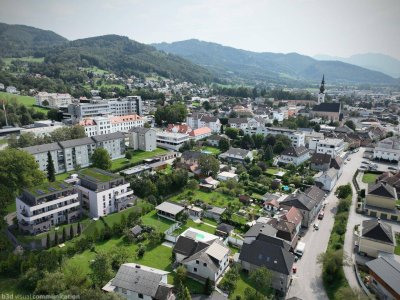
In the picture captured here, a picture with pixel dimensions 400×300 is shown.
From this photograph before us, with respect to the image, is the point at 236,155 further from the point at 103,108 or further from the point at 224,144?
the point at 103,108

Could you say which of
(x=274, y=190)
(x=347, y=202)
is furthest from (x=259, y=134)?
(x=347, y=202)

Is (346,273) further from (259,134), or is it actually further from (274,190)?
A: (259,134)

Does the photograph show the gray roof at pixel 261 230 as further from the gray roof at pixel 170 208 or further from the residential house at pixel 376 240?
the gray roof at pixel 170 208

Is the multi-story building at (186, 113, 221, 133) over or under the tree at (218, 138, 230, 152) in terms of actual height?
over

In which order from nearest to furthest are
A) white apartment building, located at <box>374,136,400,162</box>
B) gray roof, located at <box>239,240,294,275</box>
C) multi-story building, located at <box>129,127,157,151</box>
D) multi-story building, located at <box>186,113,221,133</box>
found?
gray roof, located at <box>239,240,294,275</box> < white apartment building, located at <box>374,136,400,162</box> < multi-story building, located at <box>129,127,157,151</box> < multi-story building, located at <box>186,113,221,133</box>

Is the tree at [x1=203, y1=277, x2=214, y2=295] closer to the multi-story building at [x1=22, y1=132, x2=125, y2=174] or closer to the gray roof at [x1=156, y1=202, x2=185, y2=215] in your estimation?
the gray roof at [x1=156, y1=202, x2=185, y2=215]

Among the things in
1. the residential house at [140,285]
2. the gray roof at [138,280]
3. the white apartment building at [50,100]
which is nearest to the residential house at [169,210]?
the residential house at [140,285]

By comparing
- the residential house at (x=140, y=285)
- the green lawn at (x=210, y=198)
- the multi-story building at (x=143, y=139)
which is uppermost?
the multi-story building at (x=143, y=139)

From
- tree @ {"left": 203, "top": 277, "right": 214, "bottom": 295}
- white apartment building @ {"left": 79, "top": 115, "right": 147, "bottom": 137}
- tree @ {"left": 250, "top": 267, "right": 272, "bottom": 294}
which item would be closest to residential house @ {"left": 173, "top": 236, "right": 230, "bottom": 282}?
tree @ {"left": 203, "top": 277, "right": 214, "bottom": 295}
